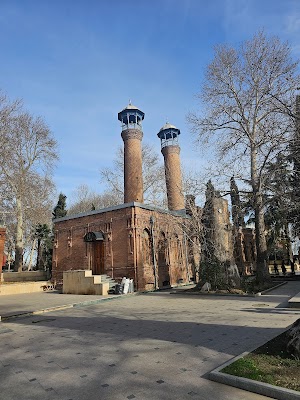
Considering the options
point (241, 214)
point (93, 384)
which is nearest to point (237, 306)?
point (93, 384)

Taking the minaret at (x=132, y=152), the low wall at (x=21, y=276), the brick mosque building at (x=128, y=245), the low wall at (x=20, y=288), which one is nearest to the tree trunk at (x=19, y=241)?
the low wall at (x=21, y=276)

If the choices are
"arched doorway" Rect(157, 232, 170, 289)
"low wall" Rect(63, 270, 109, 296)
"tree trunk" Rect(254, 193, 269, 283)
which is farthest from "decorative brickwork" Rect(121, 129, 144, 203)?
"tree trunk" Rect(254, 193, 269, 283)

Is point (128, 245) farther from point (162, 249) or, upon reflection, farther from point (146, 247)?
point (162, 249)

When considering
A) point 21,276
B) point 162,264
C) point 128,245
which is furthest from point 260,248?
point 21,276

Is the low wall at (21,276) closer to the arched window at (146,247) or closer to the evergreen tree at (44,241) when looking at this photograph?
the evergreen tree at (44,241)

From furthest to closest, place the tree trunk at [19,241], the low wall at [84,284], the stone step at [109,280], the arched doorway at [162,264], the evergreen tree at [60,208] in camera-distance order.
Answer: the evergreen tree at [60,208] → the tree trunk at [19,241] → the arched doorway at [162,264] → the stone step at [109,280] → the low wall at [84,284]

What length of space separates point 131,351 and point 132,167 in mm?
25215

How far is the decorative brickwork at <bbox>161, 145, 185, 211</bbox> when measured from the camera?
32688mm

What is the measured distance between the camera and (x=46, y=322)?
9.98 metres

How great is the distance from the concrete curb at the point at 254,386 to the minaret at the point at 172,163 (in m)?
27.5

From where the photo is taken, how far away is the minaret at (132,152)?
97.3 ft

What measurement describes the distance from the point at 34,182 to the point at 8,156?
4021 millimetres

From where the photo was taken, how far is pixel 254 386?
3.96 m

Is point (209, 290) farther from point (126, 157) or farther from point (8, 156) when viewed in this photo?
point (8, 156)
